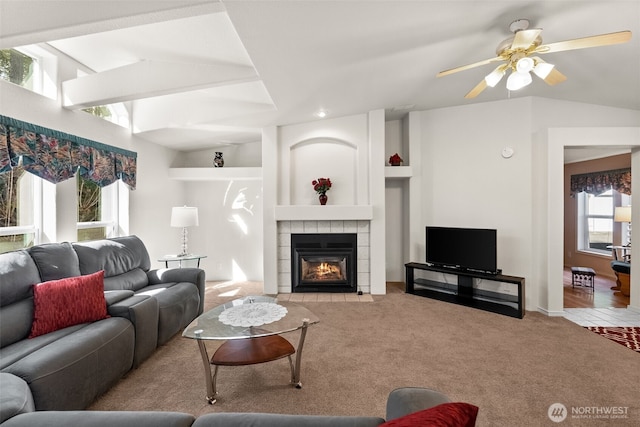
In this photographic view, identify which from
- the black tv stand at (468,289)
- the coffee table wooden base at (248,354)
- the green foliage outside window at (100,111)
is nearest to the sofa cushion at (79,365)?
the coffee table wooden base at (248,354)

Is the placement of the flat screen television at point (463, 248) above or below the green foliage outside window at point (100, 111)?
below

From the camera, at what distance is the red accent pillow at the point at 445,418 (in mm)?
739

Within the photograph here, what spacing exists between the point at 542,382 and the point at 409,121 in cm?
373

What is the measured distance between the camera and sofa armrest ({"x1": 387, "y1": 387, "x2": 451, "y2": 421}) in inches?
40.4

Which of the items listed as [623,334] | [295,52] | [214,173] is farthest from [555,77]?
[214,173]

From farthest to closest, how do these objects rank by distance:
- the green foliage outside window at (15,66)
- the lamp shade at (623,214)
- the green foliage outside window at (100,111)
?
the lamp shade at (623,214), the green foliage outside window at (100,111), the green foliage outside window at (15,66)

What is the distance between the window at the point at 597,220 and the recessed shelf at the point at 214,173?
6.96m

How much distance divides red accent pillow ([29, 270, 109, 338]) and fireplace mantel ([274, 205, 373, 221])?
2.56 metres

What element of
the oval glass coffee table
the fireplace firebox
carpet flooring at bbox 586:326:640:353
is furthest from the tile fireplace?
carpet flooring at bbox 586:326:640:353

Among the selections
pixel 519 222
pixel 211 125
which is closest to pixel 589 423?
pixel 519 222

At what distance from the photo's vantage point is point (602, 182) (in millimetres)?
5766

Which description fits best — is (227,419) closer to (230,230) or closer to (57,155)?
(57,155)

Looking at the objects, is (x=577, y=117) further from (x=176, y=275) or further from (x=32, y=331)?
(x=32, y=331)

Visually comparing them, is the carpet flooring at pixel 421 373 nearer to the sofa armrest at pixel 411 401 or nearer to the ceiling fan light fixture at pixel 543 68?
the sofa armrest at pixel 411 401
